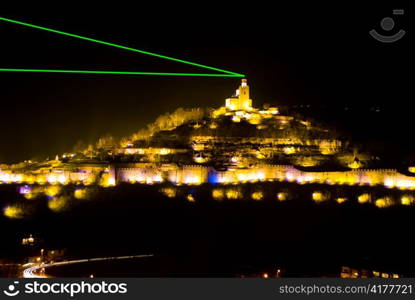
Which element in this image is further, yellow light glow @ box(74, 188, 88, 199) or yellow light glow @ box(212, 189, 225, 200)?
yellow light glow @ box(212, 189, 225, 200)

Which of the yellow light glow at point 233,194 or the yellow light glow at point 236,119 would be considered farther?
the yellow light glow at point 236,119

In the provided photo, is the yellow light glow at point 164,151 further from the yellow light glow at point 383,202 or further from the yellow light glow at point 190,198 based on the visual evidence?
the yellow light glow at point 383,202

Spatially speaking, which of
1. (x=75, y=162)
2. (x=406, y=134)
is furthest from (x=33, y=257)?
(x=406, y=134)

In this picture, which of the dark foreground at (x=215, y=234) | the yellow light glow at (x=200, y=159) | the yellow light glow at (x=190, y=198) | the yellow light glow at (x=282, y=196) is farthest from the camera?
the yellow light glow at (x=200, y=159)

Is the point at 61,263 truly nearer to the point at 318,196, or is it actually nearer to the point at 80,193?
the point at 80,193

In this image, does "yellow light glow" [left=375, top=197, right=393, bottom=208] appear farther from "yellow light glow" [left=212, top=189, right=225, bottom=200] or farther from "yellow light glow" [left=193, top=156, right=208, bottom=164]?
"yellow light glow" [left=193, top=156, right=208, bottom=164]

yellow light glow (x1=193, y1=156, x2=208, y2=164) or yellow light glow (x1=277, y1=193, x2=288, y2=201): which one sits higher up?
yellow light glow (x1=193, y1=156, x2=208, y2=164)

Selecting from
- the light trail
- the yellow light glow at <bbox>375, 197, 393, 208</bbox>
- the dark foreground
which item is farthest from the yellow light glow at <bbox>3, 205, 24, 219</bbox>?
the yellow light glow at <bbox>375, 197, 393, 208</bbox>

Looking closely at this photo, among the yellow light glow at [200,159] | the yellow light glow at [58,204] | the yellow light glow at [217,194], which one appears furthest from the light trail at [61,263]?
the yellow light glow at [200,159]

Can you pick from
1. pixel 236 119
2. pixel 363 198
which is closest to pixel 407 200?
pixel 363 198

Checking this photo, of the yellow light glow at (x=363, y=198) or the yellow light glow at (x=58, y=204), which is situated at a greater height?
the yellow light glow at (x=58, y=204)
